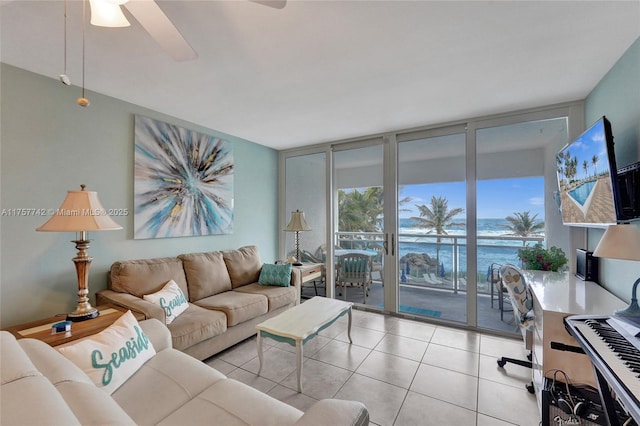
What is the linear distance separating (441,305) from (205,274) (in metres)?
3.03

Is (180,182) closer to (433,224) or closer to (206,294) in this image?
(206,294)

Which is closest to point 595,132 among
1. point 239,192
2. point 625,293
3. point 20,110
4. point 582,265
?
point 625,293

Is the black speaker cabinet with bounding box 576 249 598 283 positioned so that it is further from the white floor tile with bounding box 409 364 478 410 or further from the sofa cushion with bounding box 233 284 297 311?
the sofa cushion with bounding box 233 284 297 311

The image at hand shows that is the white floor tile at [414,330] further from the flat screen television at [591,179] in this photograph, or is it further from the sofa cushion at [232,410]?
the sofa cushion at [232,410]

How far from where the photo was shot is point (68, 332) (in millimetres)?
1787

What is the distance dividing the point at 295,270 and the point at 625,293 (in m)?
2.98

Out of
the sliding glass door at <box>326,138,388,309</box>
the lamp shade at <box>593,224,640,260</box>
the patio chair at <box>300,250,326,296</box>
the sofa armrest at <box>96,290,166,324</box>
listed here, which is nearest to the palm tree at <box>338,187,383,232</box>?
the sliding glass door at <box>326,138,388,309</box>

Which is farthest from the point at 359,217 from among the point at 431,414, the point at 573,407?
the point at 573,407

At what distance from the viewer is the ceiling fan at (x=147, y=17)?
1141mm

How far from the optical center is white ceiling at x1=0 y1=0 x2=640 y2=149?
5.06 ft

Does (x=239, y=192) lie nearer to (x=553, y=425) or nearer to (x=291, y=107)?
(x=291, y=107)

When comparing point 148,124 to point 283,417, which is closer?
point 283,417

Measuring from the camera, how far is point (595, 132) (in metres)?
1.80

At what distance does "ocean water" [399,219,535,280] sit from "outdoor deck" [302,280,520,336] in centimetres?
33
